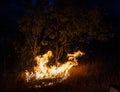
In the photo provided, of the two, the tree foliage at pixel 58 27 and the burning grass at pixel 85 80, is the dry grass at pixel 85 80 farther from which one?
the tree foliage at pixel 58 27

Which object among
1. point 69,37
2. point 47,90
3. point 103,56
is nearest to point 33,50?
point 69,37

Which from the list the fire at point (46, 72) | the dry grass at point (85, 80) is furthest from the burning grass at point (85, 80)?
the fire at point (46, 72)

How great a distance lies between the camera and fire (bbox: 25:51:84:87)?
395 inches

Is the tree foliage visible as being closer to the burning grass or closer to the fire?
the fire

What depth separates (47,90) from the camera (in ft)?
30.1

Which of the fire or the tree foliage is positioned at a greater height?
the tree foliage

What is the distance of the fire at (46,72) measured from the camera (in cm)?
1004

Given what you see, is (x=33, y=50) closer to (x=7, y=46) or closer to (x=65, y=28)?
(x=65, y=28)

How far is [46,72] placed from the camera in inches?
410

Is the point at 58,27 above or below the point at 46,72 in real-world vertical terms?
above

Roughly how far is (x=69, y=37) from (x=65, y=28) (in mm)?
430

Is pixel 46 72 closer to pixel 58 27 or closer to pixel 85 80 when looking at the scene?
pixel 85 80

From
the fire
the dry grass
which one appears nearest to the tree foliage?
the fire

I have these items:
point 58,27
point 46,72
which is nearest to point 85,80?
point 46,72
